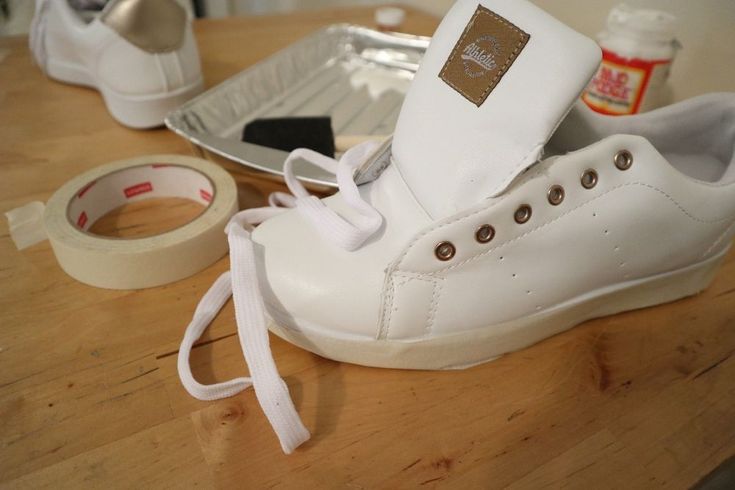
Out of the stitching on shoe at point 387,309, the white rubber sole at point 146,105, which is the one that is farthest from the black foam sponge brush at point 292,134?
the stitching on shoe at point 387,309

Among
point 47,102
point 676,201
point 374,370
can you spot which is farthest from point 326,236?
point 47,102

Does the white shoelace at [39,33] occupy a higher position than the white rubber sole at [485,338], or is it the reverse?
the white rubber sole at [485,338]

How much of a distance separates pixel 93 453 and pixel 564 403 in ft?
0.98

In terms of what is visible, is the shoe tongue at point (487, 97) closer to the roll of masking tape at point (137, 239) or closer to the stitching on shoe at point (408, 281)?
the stitching on shoe at point (408, 281)

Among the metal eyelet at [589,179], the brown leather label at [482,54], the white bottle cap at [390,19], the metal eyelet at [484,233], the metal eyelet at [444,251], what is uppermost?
the brown leather label at [482,54]

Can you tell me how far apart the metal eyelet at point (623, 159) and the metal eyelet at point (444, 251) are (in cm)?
12

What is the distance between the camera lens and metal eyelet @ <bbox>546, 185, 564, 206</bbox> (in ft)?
1.04

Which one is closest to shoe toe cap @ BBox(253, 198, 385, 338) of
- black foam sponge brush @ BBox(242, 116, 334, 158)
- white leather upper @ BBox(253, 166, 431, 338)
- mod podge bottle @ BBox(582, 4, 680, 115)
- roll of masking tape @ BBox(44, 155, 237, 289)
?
white leather upper @ BBox(253, 166, 431, 338)

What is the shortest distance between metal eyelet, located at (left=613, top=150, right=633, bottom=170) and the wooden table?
0.14 m

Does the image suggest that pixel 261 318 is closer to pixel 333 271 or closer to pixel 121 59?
pixel 333 271

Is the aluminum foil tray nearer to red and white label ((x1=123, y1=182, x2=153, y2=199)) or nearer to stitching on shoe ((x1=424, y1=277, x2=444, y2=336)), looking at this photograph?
red and white label ((x1=123, y1=182, x2=153, y2=199))

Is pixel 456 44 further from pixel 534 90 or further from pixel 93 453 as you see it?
pixel 93 453

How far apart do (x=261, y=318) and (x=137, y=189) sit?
0.28 m

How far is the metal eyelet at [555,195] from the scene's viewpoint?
32cm
